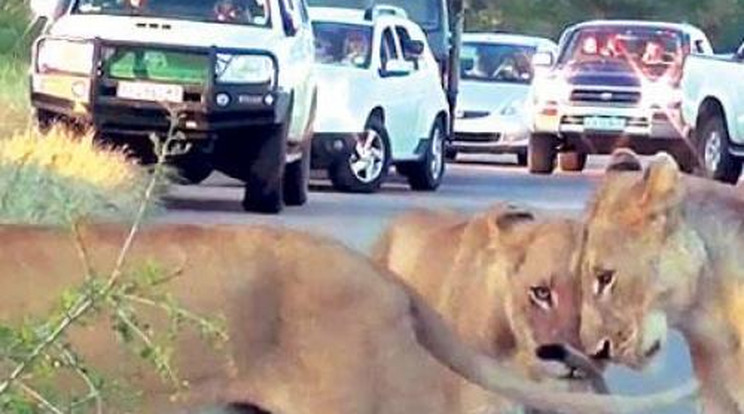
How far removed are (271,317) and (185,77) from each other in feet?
47.6

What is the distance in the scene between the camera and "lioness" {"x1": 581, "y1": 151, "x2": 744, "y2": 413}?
7.80 meters

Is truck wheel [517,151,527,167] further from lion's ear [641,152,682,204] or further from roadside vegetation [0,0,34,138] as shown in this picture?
lion's ear [641,152,682,204]

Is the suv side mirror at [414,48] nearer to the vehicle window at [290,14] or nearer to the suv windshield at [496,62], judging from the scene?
the vehicle window at [290,14]

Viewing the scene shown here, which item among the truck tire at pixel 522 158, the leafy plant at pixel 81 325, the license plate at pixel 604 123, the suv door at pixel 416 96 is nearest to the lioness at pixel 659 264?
the leafy plant at pixel 81 325

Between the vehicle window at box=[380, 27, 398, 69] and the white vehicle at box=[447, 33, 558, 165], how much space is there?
252 inches

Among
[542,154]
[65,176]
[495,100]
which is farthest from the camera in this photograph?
[495,100]

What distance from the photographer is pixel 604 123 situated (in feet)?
108

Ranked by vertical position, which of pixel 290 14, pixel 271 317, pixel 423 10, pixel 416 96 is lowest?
pixel 423 10

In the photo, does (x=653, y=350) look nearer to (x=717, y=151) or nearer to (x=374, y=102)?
(x=374, y=102)

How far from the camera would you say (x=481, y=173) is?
33125 millimetres

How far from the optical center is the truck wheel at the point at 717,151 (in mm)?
29453

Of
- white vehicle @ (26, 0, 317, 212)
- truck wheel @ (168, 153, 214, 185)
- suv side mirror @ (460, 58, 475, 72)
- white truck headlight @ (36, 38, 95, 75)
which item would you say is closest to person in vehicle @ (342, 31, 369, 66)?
truck wheel @ (168, 153, 214, 185)

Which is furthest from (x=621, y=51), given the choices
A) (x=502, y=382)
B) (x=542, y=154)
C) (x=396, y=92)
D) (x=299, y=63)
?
(x=502, y=382)

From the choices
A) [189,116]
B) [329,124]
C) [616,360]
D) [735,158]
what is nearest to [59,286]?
[616,360]
